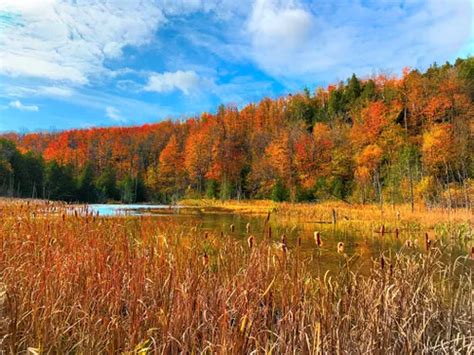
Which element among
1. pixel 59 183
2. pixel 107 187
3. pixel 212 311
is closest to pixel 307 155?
pixel 107 187

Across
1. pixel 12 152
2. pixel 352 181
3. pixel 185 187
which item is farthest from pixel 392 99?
pixel 12 152

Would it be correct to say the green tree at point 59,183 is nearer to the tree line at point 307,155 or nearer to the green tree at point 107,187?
the tree line at point 307,155

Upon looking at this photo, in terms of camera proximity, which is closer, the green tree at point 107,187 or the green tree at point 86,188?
the green tree at point 86,188

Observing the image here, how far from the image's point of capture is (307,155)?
155 feet

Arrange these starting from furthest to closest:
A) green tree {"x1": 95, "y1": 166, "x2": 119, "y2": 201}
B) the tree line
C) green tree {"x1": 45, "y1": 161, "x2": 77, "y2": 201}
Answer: green tree {"x1": 95, "y1": 166, "x2": 119, "y2": 201}, green tree {"x1": 45, "y1": 161, "x2": 77, "y2": 201}, the tree line

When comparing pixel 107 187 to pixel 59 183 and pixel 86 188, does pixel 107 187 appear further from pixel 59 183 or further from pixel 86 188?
pixel 59 183

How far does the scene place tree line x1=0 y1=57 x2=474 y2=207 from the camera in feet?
117

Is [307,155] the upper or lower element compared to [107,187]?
upper

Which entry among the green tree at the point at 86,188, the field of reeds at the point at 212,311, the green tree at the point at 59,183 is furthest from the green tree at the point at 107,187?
the field of reeds at the point at 212,311

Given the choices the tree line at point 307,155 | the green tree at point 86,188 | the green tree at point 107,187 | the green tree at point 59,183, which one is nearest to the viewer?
the tree line at point 307,155

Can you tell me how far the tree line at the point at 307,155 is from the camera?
117ft

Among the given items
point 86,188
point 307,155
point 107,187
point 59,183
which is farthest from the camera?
point 107,187

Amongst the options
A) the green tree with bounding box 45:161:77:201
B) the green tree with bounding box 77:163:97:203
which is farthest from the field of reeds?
the green tree with bounding box 77:163:97:203

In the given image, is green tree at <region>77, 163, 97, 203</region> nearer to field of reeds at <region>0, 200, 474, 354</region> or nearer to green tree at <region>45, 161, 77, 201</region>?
green tree at <region>45, 161, 77, 201</region>
